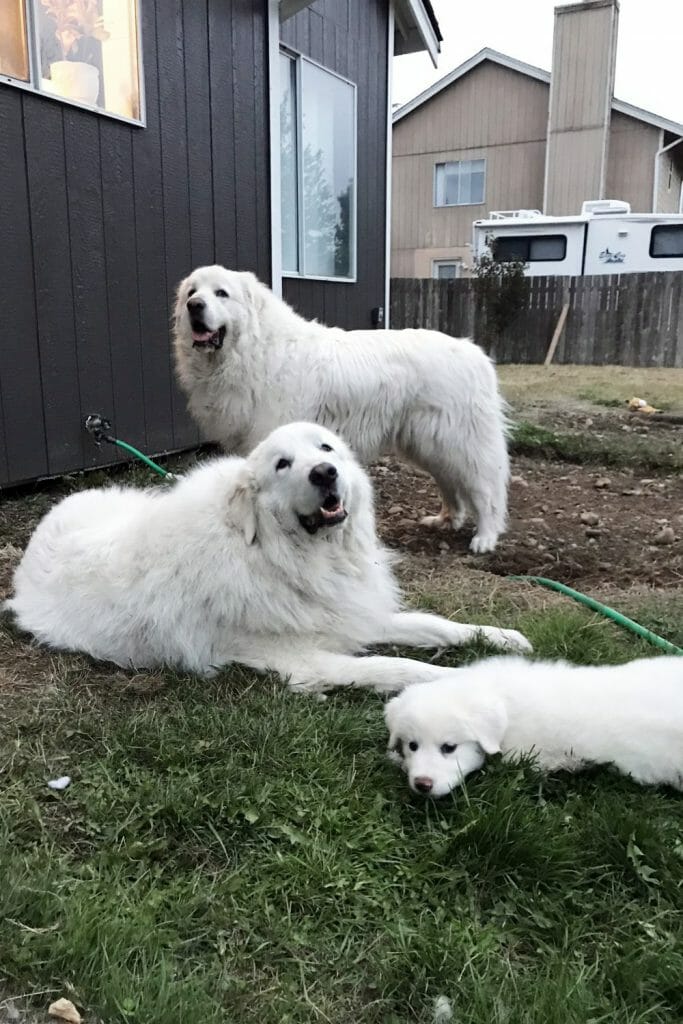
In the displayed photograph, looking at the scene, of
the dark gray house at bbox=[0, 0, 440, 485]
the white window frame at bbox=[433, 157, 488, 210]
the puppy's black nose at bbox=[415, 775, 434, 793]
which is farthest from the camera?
the white window frame at bbox=[433, 157, 488, 210]

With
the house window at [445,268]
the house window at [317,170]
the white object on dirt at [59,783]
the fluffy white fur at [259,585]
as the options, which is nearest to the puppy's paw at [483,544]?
the fluffy white fur at [259,585]

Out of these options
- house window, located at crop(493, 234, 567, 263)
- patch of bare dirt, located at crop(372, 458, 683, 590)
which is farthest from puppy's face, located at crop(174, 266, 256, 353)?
house window, located at crop(493, 234, 567, 263)

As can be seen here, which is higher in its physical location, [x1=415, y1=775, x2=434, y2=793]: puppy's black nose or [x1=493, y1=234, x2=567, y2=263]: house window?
[x1=493, y1=234, x2=567, y2=263]: house window

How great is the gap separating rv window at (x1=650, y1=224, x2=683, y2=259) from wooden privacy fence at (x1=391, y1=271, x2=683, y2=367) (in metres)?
2.30

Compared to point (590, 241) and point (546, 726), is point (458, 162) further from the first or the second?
point (546, 726)

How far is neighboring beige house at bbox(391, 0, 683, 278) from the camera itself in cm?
2367

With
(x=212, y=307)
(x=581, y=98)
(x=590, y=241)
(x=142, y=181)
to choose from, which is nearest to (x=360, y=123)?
(x=142, y=181)

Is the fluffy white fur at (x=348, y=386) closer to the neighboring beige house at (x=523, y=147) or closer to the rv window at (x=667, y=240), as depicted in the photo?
the rv window at (x=667, y=240)

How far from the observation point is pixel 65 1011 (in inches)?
59.6

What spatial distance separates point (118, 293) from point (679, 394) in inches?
329

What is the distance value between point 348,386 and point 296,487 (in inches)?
82.0

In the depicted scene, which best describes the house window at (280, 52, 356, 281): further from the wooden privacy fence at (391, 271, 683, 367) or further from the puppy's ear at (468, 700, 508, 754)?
the wooden privacy fence at (391, 271, 683, 367)

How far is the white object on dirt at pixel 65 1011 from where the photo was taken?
4.95ft

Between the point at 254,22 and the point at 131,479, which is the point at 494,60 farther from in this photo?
the point at 131,479
